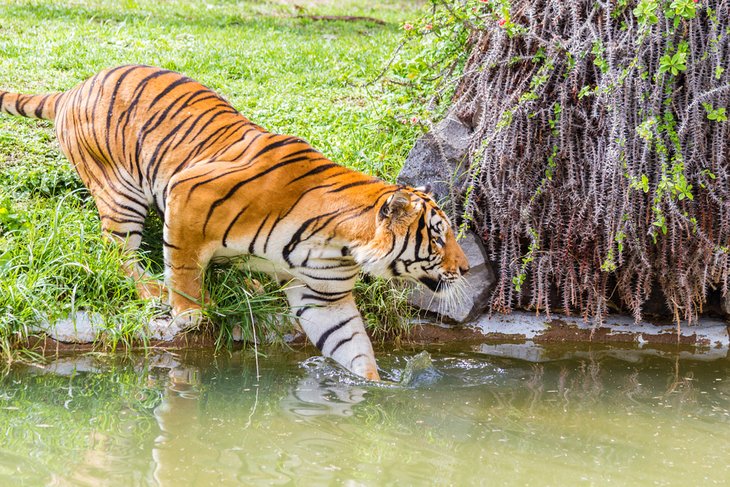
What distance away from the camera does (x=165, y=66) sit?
8.33 m

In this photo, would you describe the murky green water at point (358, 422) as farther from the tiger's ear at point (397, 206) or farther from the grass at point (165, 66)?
the tiger's ear at point (397, 206)

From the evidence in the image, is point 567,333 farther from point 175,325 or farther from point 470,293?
point 175,325

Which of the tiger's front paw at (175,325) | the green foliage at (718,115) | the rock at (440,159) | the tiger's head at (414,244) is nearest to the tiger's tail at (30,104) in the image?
A: the tiger's front paw at (175,325)

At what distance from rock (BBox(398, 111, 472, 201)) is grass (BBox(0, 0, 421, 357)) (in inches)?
14.2

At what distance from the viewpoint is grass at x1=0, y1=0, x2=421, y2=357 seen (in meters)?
5.18

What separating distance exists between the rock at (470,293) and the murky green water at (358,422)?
326mm

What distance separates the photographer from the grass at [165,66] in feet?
Answer: 17.0

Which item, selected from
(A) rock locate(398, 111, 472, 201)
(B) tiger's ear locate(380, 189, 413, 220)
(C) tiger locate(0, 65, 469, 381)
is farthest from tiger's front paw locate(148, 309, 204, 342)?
(A) rock locate(398, 111, 472, 201)

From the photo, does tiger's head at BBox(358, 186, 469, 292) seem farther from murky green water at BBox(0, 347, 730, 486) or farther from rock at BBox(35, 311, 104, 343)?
rock at BBox(35, 311, 104, 343)

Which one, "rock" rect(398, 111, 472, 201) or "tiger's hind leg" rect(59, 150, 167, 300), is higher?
"rock" rect(398, 111, 472, 201)

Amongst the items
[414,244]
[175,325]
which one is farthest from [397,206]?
[175,325]

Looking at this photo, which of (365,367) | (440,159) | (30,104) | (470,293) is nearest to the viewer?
(365,367)

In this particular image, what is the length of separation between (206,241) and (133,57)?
4.01 m

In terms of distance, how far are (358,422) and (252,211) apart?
1.25m
